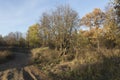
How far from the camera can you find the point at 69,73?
52.5ft

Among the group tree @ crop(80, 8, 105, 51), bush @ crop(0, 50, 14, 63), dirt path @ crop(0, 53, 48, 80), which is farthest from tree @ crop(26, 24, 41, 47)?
dirt path @ crop(0, 53, 48, 80)

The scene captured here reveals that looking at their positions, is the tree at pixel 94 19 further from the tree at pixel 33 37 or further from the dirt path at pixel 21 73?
the dirt path at pixel 21 73

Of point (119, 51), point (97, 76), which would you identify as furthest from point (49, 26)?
point (97, 76)

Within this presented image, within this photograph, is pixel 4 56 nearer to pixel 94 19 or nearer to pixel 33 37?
pixel 94 19

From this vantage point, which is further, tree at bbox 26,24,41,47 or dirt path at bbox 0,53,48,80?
tree at bbox 26,24,41,47

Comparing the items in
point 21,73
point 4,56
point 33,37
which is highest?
point 33,37

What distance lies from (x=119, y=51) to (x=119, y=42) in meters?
5.15

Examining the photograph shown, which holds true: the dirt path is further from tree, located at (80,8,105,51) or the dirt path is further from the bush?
tree, located at (80,8,105,51)

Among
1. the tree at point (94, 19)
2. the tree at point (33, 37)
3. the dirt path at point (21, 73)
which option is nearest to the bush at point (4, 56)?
the dirt path at point (21, 73)

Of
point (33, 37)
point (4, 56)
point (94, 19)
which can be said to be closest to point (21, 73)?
point (4, 56)

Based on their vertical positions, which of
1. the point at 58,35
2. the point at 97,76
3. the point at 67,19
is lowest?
the point at 97,76

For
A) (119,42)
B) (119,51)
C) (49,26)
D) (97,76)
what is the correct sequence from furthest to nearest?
(49,26) < (119,42) < (119,51) < (97,76)

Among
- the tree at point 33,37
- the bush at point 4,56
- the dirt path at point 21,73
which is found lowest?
the dirt path at point 21,73

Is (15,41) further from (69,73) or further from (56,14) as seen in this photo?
(69,73)
